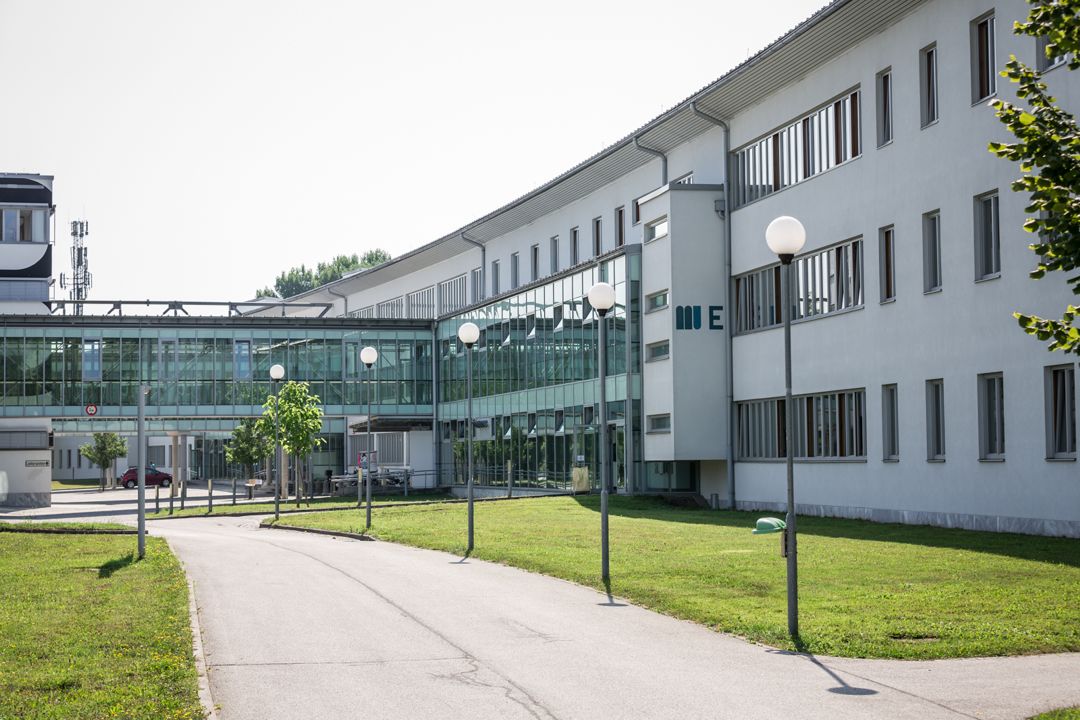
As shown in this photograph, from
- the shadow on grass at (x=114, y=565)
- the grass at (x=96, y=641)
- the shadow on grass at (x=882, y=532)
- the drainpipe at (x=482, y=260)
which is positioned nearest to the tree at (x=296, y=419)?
the shadow on grass at (x=882, y=532)

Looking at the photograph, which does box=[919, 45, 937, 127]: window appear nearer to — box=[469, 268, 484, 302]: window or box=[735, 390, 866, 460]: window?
A: box=[735, 390, 866, 460]: window

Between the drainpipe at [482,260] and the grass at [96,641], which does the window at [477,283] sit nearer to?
the drainpipe at [482,260]

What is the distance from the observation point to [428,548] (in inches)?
953

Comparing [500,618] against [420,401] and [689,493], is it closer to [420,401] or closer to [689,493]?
[689,493]

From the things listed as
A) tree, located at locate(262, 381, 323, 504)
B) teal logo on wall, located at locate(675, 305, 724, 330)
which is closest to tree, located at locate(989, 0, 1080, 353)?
teal logo on wall, located at locate(675, 305, 724, 330)

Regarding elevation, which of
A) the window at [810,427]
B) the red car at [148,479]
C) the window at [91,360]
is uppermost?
the window at [91,360]

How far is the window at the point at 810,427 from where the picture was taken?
31.1m

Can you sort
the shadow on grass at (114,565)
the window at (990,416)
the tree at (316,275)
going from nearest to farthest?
the shadow on grass at (114,565)
the window at (990,416)
the tree at (316,275)

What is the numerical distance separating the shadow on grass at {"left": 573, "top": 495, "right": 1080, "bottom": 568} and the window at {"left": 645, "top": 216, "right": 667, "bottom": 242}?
24.8 ft

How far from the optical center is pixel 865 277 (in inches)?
1197

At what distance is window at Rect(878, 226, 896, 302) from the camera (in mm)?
29594

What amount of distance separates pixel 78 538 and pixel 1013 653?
21333 millimetres

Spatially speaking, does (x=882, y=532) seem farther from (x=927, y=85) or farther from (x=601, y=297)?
(x=601, y=297)

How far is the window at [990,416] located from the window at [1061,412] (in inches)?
66.9
